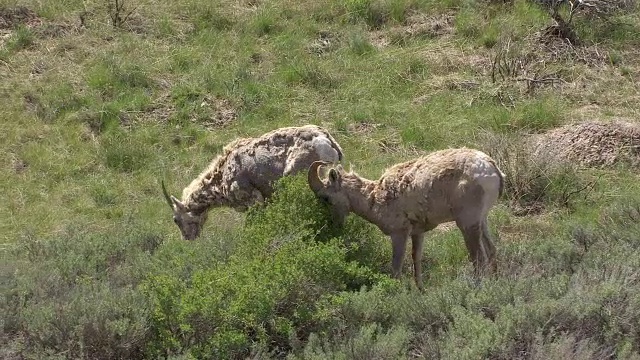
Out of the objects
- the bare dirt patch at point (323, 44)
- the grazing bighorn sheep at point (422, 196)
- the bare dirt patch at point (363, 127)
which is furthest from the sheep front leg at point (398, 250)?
the bare dirt patch at point (323, 44)

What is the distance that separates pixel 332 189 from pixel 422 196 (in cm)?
96

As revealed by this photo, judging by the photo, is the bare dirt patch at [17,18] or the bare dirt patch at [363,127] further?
the bare dirt patch at [17,18]

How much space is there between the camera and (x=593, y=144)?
12773 mm

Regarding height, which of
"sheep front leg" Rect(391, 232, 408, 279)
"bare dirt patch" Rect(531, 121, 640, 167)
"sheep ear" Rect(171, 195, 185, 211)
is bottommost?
"bare dirt patch" Rect(531, 121, 640, 167)

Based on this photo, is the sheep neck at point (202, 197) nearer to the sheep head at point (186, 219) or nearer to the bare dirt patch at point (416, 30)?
the sheep head at point (186, 219)

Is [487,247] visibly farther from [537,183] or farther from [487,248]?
[537,183]

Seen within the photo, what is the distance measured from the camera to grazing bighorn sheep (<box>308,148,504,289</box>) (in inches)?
344

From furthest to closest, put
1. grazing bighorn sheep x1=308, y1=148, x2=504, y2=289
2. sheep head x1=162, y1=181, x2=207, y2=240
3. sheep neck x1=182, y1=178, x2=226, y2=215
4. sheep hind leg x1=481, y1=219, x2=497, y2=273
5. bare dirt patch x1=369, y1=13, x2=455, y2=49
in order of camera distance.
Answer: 1. bare dirt patch x1=369, y1=13, x2=455, y2=49
2. sheep head x1=162, y1=181, x2=207, y2=240
3. sheep neck x1=182, y1=178, x2=226, y2=215
4. sheep hind leg x1=481, y1=219, x2=497, y2=273
5. grazing bighorn sheep x1=308, y1=148, x2=504, y2=289

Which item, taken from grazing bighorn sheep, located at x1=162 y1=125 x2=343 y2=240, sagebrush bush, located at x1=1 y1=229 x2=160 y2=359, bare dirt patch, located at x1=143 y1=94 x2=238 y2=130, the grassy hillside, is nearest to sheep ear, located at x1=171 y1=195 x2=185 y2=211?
grazing bighorn sheep, located at x1=162 y1=125 x2=343 y2=240

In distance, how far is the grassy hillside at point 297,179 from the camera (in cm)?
743

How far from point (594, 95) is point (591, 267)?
675 cm

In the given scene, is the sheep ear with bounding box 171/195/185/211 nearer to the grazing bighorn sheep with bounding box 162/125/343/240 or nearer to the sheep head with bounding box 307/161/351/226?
the grazing bighorn sheep with bounding box 162/125/343/240

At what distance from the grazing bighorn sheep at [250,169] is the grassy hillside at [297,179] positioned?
0.40 meters

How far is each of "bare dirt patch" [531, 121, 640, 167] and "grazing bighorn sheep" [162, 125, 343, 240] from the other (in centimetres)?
352
